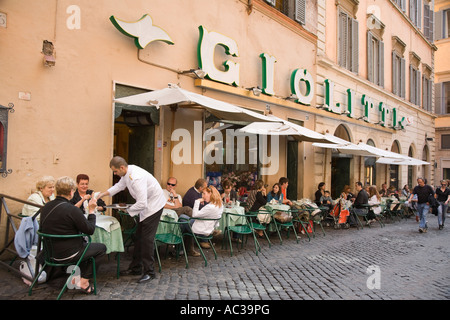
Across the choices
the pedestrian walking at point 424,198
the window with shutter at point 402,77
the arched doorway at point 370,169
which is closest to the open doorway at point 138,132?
the pedestrian walking at point 424,198

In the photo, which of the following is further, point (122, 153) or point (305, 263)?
point (122, 153)

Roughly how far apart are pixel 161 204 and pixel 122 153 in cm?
407

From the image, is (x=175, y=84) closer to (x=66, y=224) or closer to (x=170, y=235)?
(x=170, y=235)

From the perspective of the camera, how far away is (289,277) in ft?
16.7

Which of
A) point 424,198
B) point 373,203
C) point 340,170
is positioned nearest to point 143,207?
point 373,203

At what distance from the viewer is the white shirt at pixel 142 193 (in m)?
4.49

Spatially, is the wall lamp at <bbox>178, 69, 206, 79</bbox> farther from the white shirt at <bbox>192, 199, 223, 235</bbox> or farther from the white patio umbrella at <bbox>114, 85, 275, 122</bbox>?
the white shirt at <bbox>192, 199, 223, 235</bbox>

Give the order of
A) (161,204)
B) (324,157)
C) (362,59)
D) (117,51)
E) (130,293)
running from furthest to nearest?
(362,59) < (324,157) < (117,51) < (161,204) < (130,293)

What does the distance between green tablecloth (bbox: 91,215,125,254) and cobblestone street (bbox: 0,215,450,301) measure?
42cm

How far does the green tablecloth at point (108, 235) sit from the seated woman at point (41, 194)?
32.6 inches

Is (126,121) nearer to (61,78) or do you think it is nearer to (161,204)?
(61,78)

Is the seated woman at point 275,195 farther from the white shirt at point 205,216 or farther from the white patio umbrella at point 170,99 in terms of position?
the white shirt at point 205,216
